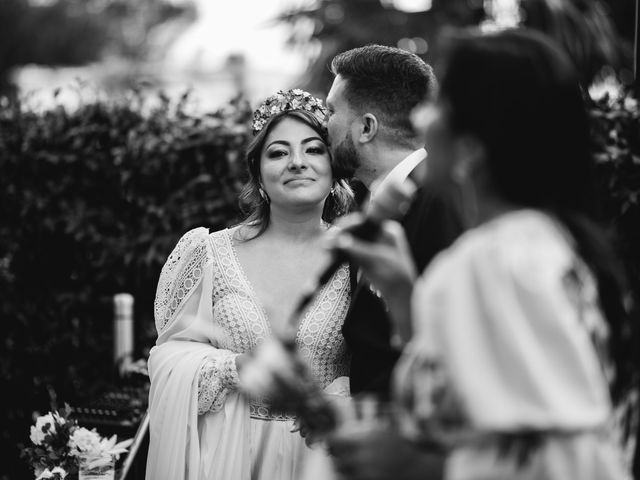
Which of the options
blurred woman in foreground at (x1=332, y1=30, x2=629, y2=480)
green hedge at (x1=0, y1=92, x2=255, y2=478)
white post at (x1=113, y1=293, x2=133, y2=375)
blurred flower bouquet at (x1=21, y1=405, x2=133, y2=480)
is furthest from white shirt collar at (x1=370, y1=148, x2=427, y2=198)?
white post at (x1=113, y1=293, x2=133, y2=375)

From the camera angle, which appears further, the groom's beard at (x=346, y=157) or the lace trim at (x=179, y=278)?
the lace trim at (x=179, y=278)

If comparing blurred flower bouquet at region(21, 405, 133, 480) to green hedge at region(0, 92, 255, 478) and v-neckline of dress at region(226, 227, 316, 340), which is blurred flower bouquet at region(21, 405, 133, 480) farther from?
green hedge at region(0, 92, 255, 478)

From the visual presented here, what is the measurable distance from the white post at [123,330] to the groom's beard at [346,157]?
89.3 inches

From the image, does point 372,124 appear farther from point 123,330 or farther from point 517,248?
point 123,330

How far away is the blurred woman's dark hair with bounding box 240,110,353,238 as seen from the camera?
3.61 m

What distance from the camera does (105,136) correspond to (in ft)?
18.6

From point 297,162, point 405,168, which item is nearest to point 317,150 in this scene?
point 297,162

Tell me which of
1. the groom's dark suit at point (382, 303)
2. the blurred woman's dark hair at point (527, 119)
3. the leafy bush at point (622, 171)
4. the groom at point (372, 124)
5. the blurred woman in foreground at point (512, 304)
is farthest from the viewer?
the leafy bush at point (622, 171)

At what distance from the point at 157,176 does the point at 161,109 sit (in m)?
0.44

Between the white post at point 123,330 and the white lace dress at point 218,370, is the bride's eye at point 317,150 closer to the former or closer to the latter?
the white lace dress at point 218,370

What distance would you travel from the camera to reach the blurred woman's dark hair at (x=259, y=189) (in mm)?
3611

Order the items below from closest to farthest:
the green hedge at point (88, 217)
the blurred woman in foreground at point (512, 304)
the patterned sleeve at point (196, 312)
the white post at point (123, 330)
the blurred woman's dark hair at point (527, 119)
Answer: the blurred woman in foreground at point (512, 304) < the blurred woman's dark hair at point (527, 119) < the patterned sleeve at point (196, 312) < the white post at point (123, 330) < the green hedge at point (88, 217)

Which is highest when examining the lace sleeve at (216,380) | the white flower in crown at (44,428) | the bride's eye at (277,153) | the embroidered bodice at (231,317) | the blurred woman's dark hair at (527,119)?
the bride's eye at (277,153)

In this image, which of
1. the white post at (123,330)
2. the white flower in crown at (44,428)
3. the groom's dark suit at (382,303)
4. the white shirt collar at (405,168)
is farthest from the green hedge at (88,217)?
the groom's dark suit at (382,303)
